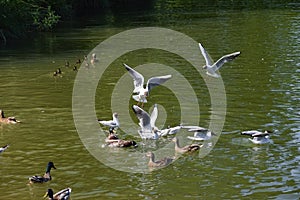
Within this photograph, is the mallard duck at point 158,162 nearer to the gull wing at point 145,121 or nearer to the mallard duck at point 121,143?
the mallard duck at point 121,143

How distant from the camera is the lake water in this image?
38.2 ft

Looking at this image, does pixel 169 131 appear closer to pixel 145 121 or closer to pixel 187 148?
pixel 145 121

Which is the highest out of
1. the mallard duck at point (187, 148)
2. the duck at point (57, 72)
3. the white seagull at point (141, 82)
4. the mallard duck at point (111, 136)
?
the white seagull at point (141, 82)

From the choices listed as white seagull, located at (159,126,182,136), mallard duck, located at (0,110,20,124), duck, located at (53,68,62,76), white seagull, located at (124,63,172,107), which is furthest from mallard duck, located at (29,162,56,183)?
duck, located at (53,68,62,76)

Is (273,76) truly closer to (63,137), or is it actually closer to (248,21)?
(63,137)

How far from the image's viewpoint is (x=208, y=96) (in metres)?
18.7

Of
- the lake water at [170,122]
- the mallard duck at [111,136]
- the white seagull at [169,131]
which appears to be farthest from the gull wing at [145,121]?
the mallard duck at [111,136]

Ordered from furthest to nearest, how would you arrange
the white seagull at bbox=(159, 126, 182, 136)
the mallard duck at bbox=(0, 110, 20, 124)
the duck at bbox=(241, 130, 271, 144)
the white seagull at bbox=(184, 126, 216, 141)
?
the mallard duck at bbox=(0, 110, 20, 124)
the white seagull at bbox=(159, 126, 182, 136)
the white seagull at bbox=(184, 126, 216, 141)
the duck at bbox=(241, 130, 271, 144)

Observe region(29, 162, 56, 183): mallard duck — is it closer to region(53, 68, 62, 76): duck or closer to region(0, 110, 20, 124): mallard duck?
region(0, 110, 20, 124): mallard duck

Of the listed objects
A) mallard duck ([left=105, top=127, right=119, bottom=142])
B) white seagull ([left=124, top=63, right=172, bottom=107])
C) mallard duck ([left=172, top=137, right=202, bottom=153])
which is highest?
white seagull ([left=124, top=63, right=172, bottom=107])

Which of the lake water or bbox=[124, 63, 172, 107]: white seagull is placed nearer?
the lake water

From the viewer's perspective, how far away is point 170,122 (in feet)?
52.8

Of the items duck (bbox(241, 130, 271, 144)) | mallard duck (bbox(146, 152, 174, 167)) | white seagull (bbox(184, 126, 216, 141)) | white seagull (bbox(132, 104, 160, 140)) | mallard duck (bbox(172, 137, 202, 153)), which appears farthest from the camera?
white seagull (bbox(132, 104, 160, 140))

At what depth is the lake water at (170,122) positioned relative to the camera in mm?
11633
